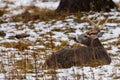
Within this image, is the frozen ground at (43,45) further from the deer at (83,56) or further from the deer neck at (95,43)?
the deer neck at (95,43)

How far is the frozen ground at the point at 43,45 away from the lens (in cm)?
703

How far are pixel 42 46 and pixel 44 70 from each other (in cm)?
281

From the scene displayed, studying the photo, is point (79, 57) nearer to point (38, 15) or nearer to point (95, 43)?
point (95, 43)

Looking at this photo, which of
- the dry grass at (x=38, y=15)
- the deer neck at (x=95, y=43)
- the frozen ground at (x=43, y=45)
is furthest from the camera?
the dry grass at (x=38, y=15)

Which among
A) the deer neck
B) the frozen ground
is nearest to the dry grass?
the frozen ground

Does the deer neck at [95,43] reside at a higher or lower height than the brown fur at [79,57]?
higher

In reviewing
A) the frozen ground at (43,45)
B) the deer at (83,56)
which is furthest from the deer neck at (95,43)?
the frozen ground at (43,45)

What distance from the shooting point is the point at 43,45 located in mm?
10289

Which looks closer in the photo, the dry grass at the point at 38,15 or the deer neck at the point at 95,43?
the deer neck at the point at 95,43

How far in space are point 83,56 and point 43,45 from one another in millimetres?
2530

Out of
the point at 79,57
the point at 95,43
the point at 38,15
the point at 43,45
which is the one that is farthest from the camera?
the point at 38,15

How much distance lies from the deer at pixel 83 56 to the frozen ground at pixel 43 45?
0.49 ft

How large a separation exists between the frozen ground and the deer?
148 millimetres

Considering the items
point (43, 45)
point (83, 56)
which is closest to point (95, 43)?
point (83, 56)
